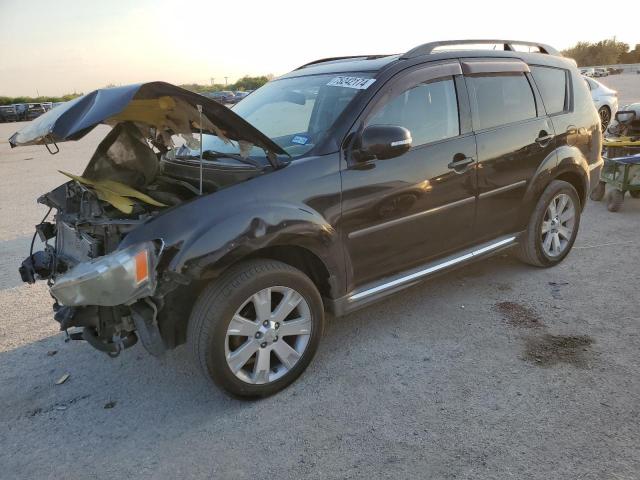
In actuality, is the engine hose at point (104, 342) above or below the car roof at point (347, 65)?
below

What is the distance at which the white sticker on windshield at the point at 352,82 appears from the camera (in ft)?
10.8

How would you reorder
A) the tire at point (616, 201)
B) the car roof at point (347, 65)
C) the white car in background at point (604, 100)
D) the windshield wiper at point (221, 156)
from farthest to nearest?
the white car in background at point (604, 100), the tire at point (616, 201), the car roof at point (347, 65), the windshield wiper at point (221, 156)

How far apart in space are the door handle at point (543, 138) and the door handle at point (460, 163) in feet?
2.98

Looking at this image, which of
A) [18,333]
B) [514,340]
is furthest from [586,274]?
[18,333]

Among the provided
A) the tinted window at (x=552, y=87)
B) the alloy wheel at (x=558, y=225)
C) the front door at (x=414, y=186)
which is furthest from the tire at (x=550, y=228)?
the front door at (x=414, y=186)

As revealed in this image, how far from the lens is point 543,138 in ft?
13.7

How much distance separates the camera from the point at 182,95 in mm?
2547

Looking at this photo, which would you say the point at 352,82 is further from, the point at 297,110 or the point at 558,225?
the point at 558,225

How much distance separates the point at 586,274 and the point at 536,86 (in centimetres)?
170

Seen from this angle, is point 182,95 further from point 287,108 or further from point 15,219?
point 15,219

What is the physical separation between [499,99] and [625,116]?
5.23m

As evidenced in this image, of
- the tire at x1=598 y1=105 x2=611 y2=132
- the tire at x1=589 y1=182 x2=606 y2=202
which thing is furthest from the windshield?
the tire at x1=598 y1=105 x2=611 y2=132

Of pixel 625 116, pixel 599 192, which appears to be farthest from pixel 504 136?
pixel 625 116

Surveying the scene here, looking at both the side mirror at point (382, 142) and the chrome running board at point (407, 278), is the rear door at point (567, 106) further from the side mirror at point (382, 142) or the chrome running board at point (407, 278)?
the side mirror at point (382, 142)
